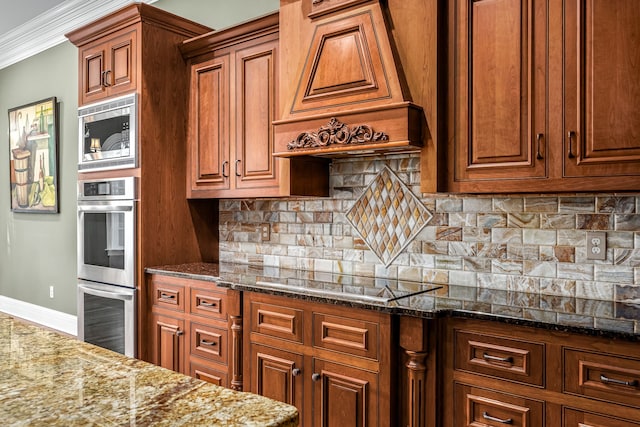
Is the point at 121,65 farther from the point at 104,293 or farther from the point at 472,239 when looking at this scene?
the point at 472,239

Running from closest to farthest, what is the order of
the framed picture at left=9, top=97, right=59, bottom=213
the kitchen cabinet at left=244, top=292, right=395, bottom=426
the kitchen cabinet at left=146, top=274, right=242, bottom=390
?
the kitchen cabinet at left=244, top=292, right=395, bottom=426
the kitchen cabinet at left=146, top=274, right=242, bottom=390
the framed picture at left=9, top=97, right=59, bottom=213

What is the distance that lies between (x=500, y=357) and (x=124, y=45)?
297 cm

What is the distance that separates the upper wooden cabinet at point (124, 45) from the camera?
3225mm

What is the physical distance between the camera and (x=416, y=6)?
229cm

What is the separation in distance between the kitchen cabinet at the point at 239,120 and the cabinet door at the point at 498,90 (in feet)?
3.38

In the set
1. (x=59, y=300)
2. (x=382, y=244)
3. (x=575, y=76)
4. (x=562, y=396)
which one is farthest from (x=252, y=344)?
(x=59, y=300)

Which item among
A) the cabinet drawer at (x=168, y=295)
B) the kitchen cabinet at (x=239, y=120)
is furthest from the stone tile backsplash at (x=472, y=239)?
the cabinet drawer at (x=168, y=295)

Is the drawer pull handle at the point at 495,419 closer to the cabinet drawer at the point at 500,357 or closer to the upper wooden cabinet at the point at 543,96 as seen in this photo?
the cabinet drawer at the point at 500,357

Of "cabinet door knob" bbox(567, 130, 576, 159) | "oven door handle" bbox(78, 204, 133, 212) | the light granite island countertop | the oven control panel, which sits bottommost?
the light granite island countertop

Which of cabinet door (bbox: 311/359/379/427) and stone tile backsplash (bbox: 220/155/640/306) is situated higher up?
stone tile backsplash (bbox: 220/155/640/306)

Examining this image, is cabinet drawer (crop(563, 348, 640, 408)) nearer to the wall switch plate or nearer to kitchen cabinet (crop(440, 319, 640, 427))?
kitchen cabinet (crop(440, 319, 640, 427))

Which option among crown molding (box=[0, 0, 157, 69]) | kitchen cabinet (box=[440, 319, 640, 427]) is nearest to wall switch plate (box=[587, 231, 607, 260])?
kitchen cabinet (box=[440, 319, 640, 427])

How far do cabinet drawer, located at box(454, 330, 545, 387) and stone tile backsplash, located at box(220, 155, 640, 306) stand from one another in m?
0.62

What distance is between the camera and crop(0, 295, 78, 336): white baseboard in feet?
16.2
